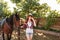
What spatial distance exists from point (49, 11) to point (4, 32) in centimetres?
331

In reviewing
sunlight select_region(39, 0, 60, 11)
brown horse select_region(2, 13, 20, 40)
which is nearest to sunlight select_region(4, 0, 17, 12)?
sunlight select_region(39, 0, 60, 11)

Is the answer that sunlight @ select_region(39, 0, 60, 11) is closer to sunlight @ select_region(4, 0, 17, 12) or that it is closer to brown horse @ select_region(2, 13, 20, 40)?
sunlight @ select_region(4, 0, 17, 12)

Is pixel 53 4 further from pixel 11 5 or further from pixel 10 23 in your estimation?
pixel 10 23

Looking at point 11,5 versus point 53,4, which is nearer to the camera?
point 53,4

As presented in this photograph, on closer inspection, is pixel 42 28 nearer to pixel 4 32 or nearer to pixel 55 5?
pixel 55 5

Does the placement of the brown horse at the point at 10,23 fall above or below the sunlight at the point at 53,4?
below

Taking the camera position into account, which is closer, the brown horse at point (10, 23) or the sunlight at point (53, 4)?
the brown horse at point (10, 23)

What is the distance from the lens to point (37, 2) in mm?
9086

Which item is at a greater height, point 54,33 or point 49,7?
point 49,7

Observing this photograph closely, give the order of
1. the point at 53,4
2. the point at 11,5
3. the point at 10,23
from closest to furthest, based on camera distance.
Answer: the point at 10,23, the point at 53,4, the point at 11,5

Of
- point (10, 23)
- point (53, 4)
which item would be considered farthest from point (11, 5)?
point (10, 23)

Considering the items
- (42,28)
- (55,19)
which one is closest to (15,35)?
(42,28)

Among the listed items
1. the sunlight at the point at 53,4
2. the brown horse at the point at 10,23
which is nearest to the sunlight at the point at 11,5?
the sunlight at the point at 53,4

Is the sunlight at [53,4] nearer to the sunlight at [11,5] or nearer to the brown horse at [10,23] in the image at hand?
the sunlight at [11,5]
